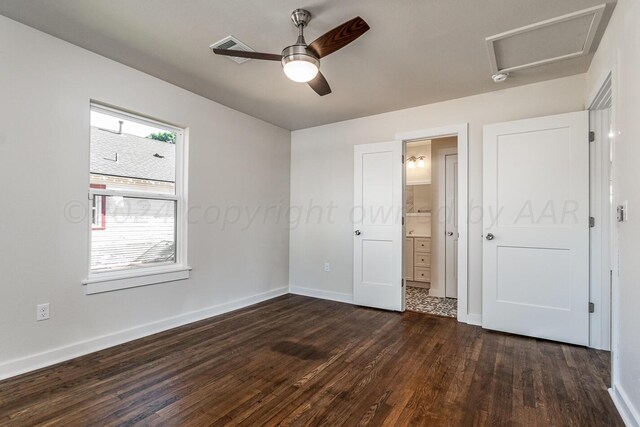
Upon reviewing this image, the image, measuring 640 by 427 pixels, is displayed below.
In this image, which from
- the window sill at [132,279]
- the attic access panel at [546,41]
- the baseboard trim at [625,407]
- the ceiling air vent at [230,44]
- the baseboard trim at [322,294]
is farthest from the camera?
the baseboard trim at [322,294]

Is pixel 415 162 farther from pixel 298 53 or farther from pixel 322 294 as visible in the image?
pixel 298 53

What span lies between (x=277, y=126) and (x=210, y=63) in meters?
1.90

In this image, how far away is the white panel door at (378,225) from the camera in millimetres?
3898

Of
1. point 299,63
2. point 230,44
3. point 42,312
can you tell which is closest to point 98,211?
point 42,312

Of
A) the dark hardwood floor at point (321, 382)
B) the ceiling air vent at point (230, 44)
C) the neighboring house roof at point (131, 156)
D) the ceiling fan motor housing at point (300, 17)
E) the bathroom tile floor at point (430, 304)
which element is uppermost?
the ceiling air vent at point (230, 44)

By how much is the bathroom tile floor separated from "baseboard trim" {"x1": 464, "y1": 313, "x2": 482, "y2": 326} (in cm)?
25

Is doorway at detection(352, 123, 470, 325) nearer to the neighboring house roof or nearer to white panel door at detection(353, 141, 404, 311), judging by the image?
white panel door at detection(353, 141, 404, 311)

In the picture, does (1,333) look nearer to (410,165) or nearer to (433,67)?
(433,67)

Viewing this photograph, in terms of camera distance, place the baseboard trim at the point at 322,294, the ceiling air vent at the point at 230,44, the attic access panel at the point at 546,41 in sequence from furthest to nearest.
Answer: the baseboard trim at the point at 322,294, the ceiling air vent at the point at 230,44, the attic access panel at the point at 546,41

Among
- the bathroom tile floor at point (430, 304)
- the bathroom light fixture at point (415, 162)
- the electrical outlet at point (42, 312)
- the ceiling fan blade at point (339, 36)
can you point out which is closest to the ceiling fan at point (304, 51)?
the ceiling fan blade at point (339, 36)

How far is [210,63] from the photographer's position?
2818 mm

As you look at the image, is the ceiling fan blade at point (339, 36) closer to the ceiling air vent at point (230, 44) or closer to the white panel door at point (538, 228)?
the ceiling air vent at point (230, 44)

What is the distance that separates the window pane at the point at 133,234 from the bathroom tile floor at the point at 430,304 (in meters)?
3.07

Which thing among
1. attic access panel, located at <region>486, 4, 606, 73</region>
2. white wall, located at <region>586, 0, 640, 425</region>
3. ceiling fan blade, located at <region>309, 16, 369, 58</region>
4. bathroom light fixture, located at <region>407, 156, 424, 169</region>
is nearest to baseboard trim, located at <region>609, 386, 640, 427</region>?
white wall, located at <region>586, 0, 640, 425</region>
